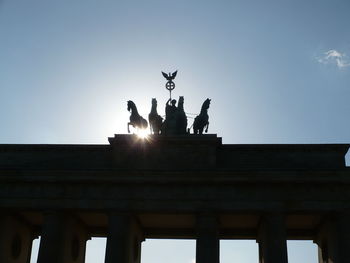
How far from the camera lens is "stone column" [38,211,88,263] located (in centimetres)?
2998

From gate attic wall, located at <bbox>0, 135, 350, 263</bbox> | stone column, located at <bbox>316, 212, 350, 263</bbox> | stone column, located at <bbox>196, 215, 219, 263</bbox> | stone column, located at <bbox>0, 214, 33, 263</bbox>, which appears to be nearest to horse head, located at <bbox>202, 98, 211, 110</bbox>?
gate attic wall, located at <bbox>0, 135, 350, 263</bbox>

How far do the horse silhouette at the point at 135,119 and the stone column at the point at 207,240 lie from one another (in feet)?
24.4

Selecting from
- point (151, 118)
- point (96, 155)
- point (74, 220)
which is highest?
point (151, 118)

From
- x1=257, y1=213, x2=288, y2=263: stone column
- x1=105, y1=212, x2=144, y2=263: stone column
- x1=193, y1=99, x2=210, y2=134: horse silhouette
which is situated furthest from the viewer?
→ x1=193, y1=99, x2=210, y2=134: horse silhouette

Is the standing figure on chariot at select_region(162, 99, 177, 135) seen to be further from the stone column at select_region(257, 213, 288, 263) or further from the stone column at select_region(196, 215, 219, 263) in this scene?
the stone column at select_region(257, 213, 288, 263)

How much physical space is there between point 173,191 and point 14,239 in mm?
10870

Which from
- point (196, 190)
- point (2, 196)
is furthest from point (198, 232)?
point (2, 196)

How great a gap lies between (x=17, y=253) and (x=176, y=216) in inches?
412

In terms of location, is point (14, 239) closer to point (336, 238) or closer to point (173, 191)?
point (173, 191)

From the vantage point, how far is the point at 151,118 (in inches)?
1346

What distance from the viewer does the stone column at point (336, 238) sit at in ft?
94.8

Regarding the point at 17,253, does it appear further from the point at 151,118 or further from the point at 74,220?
the point at 151,118

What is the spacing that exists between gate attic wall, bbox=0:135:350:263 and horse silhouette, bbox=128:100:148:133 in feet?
5.65

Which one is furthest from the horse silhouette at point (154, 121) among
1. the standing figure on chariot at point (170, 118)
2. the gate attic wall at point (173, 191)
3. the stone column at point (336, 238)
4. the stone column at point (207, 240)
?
the stone column at point (336, 238)
